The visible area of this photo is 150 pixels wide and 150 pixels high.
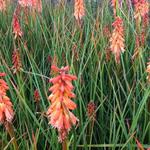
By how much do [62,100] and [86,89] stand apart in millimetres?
1185

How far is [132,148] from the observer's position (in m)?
1.58

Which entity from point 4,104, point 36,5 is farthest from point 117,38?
point 36,5

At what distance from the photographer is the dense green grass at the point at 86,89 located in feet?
5.53

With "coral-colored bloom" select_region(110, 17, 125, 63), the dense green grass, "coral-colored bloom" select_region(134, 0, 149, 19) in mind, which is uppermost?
"coral-colored bloom" select_region(134, 0, 149, 19)

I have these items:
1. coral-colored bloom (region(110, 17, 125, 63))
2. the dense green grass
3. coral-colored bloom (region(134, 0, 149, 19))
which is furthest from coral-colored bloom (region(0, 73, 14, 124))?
coral-colored bloom (region(134, 0, 149, 19))

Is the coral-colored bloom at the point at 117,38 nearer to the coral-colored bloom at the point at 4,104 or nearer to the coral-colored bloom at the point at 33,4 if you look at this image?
the coral-colored bloom at the point at 4,104

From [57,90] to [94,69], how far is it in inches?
51.3

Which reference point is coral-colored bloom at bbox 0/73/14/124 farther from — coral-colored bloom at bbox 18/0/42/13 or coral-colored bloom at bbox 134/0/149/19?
coral-colored bloom at bbox 18/0/42/13

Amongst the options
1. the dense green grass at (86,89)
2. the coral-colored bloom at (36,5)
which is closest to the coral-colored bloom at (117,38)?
the dense green grass at (86,89)

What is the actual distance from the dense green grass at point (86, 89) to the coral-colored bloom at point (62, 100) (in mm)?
346

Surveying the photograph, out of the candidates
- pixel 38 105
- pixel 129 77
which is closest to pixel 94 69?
pixel 129 77

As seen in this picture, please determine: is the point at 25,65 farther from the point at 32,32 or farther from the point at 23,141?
the point at 23,141

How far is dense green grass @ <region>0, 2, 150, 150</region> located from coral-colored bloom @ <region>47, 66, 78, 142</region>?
0.35m

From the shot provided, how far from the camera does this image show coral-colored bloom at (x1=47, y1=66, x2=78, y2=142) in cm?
108
